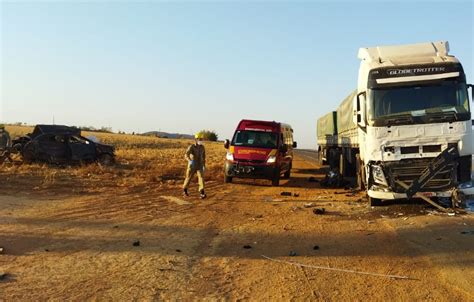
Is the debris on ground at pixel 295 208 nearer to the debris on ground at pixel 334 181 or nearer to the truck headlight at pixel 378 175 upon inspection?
the truck headlight at pixel 378 175

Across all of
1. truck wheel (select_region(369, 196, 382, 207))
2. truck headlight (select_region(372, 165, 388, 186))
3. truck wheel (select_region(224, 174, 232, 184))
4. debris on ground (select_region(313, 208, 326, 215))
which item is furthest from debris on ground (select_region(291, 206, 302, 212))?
truck wheel (select_region(224, 174, 232, 184))

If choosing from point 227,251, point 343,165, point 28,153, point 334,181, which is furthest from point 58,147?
point 227,251

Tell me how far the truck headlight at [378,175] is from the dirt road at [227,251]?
745mm

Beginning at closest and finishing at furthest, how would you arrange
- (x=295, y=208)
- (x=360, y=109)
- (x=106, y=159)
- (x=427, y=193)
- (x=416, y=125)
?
(x=427, y=193) → (x=416, y=125) → (x=360, y=109) → (x=295, y=208) → (x=106, y=159)

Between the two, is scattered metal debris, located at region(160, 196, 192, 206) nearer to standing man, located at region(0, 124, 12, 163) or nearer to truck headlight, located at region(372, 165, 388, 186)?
truck headlight, located at region(372, 165, 388, 186)

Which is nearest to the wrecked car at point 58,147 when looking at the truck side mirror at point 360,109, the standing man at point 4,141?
the standing man at point 4,141

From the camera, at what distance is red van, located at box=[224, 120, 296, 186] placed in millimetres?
17000

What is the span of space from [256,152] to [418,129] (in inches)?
282

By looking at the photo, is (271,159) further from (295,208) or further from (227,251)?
(227,251)

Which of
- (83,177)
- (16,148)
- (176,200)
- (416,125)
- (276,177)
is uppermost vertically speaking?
(416,125)

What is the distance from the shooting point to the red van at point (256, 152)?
55.8ft

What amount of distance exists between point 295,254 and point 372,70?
5.95m

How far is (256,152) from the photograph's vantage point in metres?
17.1

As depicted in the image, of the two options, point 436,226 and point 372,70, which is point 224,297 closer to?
point 436,226
